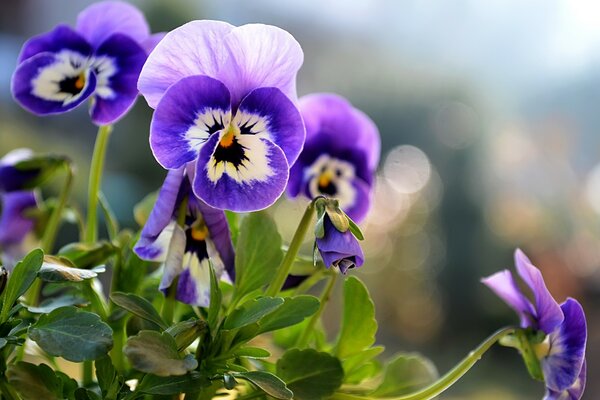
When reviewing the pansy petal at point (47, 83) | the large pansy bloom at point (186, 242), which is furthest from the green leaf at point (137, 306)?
the pansy petal at point (47, 83)

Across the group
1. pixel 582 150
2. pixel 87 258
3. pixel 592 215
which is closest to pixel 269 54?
pixel 87 258

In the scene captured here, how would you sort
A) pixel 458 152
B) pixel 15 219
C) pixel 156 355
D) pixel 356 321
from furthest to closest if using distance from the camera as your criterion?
pixel 458 152 → pixel 15 219 → pixel 356 321 → pixel 156 355

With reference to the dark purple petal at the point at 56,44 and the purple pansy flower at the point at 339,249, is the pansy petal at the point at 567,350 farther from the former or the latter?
the dark purple petal at the point at 56,44

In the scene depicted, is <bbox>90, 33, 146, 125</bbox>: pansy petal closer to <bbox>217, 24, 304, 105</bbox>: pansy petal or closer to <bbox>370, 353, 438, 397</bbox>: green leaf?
<bbox>217, 24, 304, 105</bbox>: pansy petal

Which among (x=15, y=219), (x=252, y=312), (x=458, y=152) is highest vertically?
(x=252, y=312)

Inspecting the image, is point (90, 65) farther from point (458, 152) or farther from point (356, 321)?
point (458, 152)

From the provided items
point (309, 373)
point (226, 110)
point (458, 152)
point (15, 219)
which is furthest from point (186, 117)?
point (458, 152)

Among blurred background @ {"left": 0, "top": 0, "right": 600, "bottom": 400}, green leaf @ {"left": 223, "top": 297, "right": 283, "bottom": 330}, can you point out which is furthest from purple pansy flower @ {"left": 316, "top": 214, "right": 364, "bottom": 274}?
blurred background @ {"left": 0, "top": 0, "right": 600, "bottom": 400}

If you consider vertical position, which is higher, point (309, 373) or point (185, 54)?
point (185, 54)
